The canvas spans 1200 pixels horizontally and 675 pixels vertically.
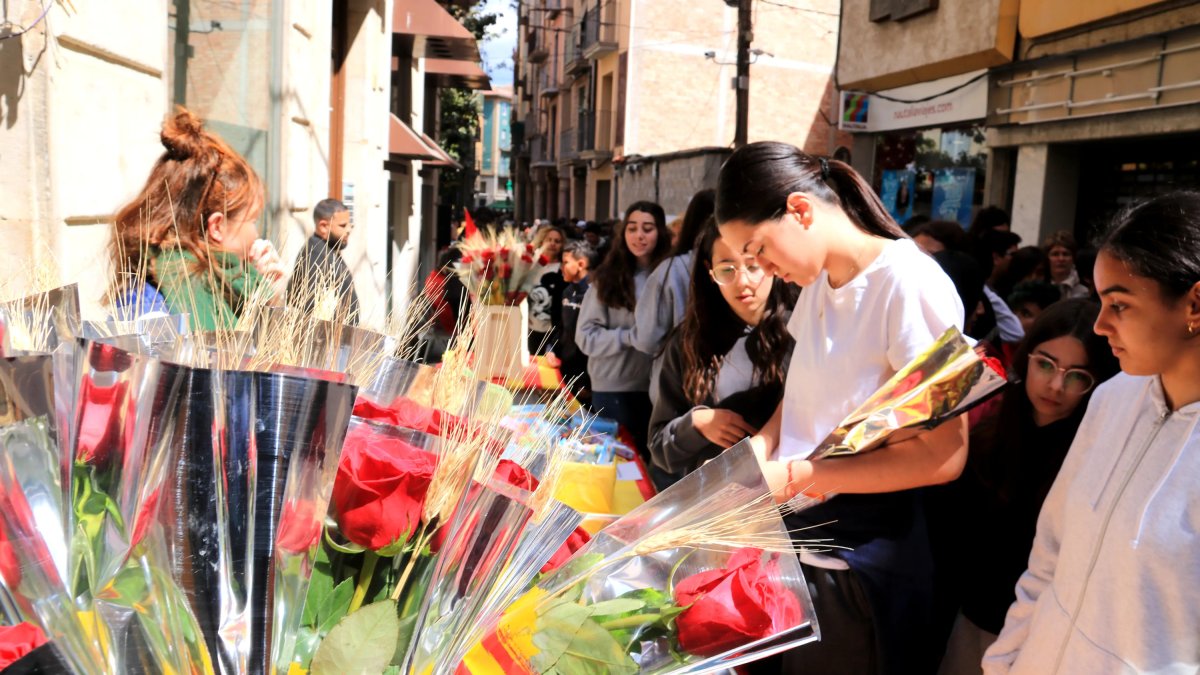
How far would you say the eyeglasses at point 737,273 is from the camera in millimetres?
2598

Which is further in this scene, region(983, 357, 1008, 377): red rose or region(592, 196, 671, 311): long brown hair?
region(592, 196, 671, 311): long brown hair

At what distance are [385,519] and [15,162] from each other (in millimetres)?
2188

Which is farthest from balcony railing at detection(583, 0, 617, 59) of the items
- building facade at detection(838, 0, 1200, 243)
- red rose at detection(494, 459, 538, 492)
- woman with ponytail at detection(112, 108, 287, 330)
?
red rose at detection(494, 459, 538, 492)

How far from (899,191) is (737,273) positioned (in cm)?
1396

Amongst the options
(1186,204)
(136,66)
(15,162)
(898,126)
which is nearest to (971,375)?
(1186,204)

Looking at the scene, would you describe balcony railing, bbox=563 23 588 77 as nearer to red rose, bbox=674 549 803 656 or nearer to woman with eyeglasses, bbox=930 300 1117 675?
woman with eyeglasses, bbox=930 300 1117 675

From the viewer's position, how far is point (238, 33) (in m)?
5.02

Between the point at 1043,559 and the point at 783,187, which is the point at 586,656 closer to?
the point at 783,187

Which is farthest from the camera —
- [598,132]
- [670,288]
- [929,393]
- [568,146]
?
[568,146]

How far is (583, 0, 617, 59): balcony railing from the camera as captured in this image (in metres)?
27.8

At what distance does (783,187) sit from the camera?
72.9 inches

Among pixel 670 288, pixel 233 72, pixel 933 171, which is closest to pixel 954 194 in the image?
pixel 933 171

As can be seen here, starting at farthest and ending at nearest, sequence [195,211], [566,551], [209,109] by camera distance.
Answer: [209,109], [195,211], [566,551]

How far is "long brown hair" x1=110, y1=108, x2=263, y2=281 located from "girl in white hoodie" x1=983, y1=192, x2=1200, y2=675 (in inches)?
72.8
